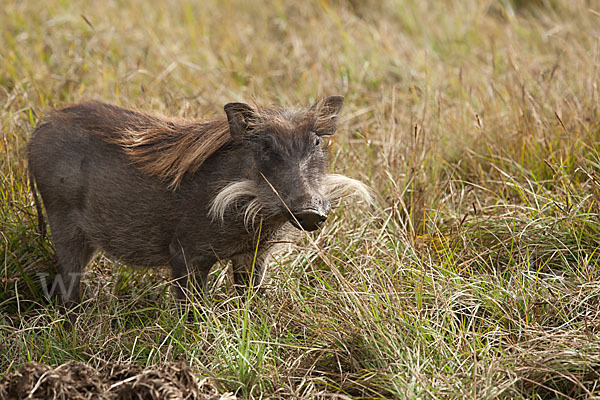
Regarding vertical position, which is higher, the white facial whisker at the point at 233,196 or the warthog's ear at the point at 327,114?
the warthog's ear at the point at 327,114

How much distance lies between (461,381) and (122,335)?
151 centimetres

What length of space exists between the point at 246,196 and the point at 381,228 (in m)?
1.02

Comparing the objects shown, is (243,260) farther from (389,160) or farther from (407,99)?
(407,99)

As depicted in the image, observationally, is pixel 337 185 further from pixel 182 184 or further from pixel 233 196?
pixel 182 184

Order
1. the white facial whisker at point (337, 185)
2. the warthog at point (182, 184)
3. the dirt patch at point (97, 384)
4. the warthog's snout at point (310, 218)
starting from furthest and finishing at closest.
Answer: the white facial whisker at point (337, 185)
the warthog at point (182, 184)
the warthog's snout at point (310, 218)
the dirt patch at point (97, 384)

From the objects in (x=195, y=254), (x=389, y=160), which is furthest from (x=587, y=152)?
(x=195, y=254)

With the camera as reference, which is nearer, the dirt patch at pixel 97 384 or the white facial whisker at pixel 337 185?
the dirt patch at pixel 97 384

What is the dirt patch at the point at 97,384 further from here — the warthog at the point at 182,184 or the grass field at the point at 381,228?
the warthog at the point at 182,184

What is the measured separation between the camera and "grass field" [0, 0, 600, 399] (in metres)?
3.02

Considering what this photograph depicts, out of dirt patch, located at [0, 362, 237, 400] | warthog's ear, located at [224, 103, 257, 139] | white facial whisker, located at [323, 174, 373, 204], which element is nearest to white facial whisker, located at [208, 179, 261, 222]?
warthog's ear, located at [224, 103, 257, 139]

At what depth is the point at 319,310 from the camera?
3.39 m

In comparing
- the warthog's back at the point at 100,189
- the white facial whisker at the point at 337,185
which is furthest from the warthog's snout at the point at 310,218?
the warthog's back at the point at 100,189

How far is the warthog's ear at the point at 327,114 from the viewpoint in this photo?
3373 mm

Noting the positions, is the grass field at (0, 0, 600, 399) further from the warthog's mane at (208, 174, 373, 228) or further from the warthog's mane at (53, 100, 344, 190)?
the warthog's mane at (53, 100, 344, 190)
